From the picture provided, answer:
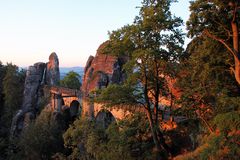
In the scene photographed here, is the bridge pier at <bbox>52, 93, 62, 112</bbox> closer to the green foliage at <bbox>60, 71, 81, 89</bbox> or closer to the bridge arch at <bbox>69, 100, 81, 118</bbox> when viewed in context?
the bridge arch at <bbox>69, 100, 81, 118</bbox>

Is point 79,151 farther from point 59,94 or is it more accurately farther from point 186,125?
point 59,94

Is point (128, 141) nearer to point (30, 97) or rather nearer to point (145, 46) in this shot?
point (145, 46)

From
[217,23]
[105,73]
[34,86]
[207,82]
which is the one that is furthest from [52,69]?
[217,23]

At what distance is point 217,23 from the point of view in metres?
14.3

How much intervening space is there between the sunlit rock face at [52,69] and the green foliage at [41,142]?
14400 mm

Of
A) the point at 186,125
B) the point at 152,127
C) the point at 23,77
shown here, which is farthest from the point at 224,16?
the point at 23,77

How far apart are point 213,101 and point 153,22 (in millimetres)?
5457

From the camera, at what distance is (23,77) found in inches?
1975

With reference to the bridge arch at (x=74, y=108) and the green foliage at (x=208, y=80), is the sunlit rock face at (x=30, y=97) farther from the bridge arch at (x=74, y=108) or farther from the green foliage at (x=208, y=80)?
the green foliage at (x=208, y=80)

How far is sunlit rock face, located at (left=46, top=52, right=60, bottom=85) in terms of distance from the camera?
161 feet

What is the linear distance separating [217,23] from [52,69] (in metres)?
38.1

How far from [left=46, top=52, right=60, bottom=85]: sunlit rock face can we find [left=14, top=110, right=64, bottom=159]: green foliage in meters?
14.4

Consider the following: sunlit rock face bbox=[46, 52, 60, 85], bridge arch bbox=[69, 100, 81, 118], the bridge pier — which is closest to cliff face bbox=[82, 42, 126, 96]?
bridge arch bbox=[69, 100, 81, 118]

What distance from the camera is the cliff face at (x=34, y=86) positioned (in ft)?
142
